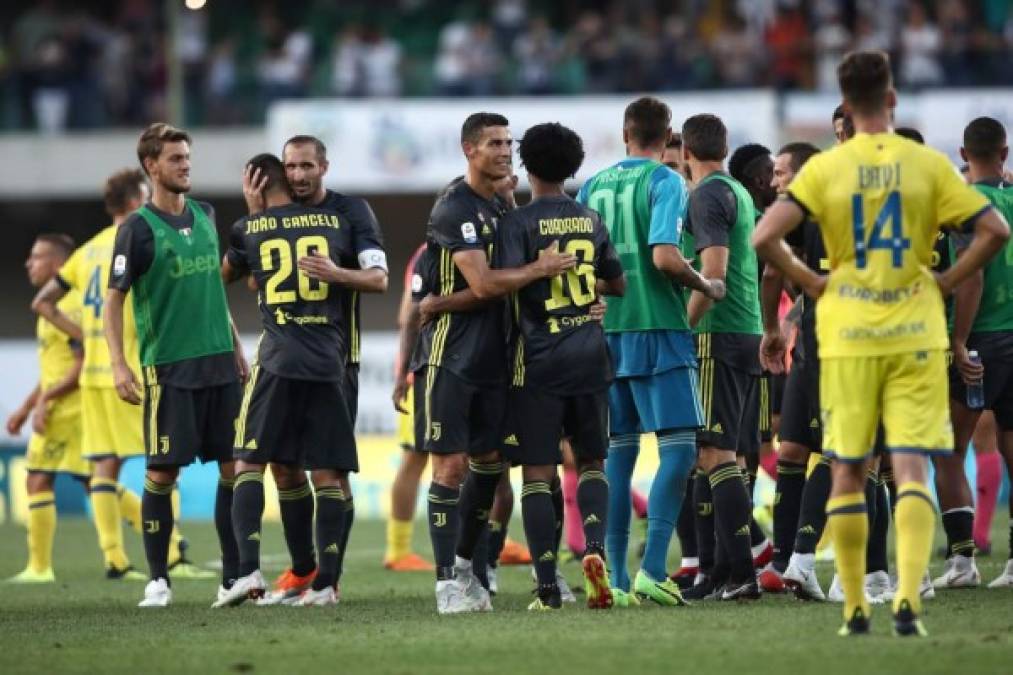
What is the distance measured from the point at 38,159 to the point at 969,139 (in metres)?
19.3

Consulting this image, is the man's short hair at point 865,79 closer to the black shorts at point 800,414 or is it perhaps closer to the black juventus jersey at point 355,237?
the black shorts at point 800,414

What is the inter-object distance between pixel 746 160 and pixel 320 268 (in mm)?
2626

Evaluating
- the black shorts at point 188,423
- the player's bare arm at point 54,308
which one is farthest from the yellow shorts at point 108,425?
the black shorts at point 188,423

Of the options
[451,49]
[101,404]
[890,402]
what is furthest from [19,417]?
[451,49]

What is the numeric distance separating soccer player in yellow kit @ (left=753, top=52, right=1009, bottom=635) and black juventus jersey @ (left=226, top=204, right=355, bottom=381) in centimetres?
302

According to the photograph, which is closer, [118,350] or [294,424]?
[294,424]

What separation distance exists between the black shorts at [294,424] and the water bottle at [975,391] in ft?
10.3

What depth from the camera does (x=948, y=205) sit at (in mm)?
7230

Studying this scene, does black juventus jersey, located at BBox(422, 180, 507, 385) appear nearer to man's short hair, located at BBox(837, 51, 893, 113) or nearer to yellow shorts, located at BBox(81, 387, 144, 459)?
man's short hair, located at BBox(837, 51, 893, 113)

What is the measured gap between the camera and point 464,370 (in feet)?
29.2

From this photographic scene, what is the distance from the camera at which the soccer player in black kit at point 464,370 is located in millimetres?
8859

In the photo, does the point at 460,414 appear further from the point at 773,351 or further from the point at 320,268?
the point at 773,351

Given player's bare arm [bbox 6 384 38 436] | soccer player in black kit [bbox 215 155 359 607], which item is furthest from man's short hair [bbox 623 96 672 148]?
player's bare arm [bbox 6 384 38 436]

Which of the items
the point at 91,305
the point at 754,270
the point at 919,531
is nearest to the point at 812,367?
the point at 754,270
